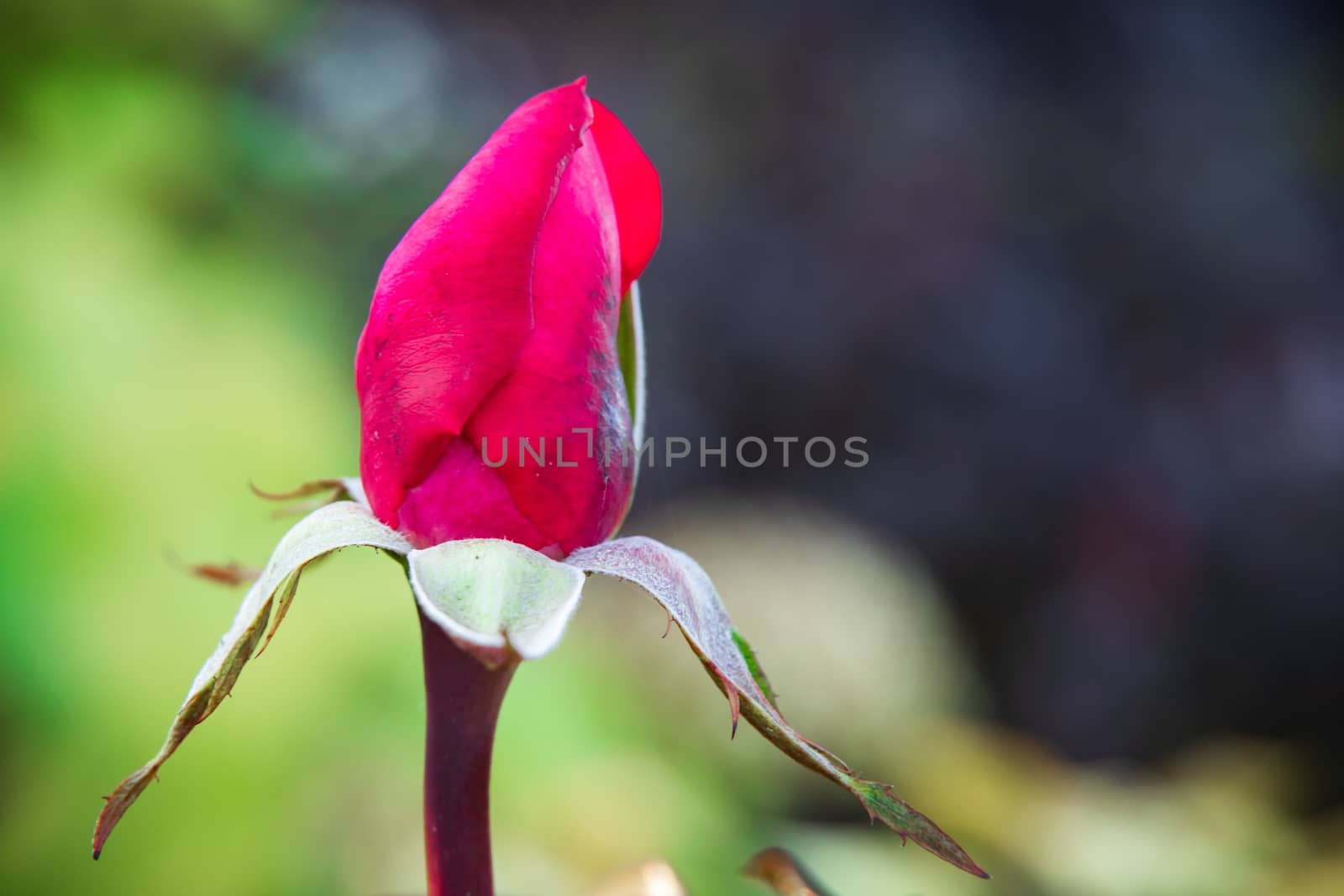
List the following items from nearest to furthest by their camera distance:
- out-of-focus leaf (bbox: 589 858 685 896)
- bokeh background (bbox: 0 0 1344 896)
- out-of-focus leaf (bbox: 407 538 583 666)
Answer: out-of-focus leaf (bbox: 407 538 583 666) → out-of-focus leaf (bbox: 589 858 685 896) → bokeh background (bbox: 0 0 1344 896)

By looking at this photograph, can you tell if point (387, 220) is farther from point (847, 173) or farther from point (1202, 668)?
point (1202, 668)

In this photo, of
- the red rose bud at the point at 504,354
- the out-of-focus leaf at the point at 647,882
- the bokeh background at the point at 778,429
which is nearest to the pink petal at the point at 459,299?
the red rose bud at the point at 504,354

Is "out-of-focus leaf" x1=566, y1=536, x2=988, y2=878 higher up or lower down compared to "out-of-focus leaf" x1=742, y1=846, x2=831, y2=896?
higher up

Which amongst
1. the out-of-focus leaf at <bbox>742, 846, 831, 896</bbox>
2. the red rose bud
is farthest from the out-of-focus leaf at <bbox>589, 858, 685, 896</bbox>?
the red rose bud

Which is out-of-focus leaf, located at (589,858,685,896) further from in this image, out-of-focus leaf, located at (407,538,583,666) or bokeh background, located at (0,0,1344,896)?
bokeh background, located at (0,0,1344,896)

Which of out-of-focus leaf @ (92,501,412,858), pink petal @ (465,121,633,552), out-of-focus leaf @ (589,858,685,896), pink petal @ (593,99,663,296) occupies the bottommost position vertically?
out-of-focus leaf @ (589,858,685,896)

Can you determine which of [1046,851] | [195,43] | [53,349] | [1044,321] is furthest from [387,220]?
[1046,851]
